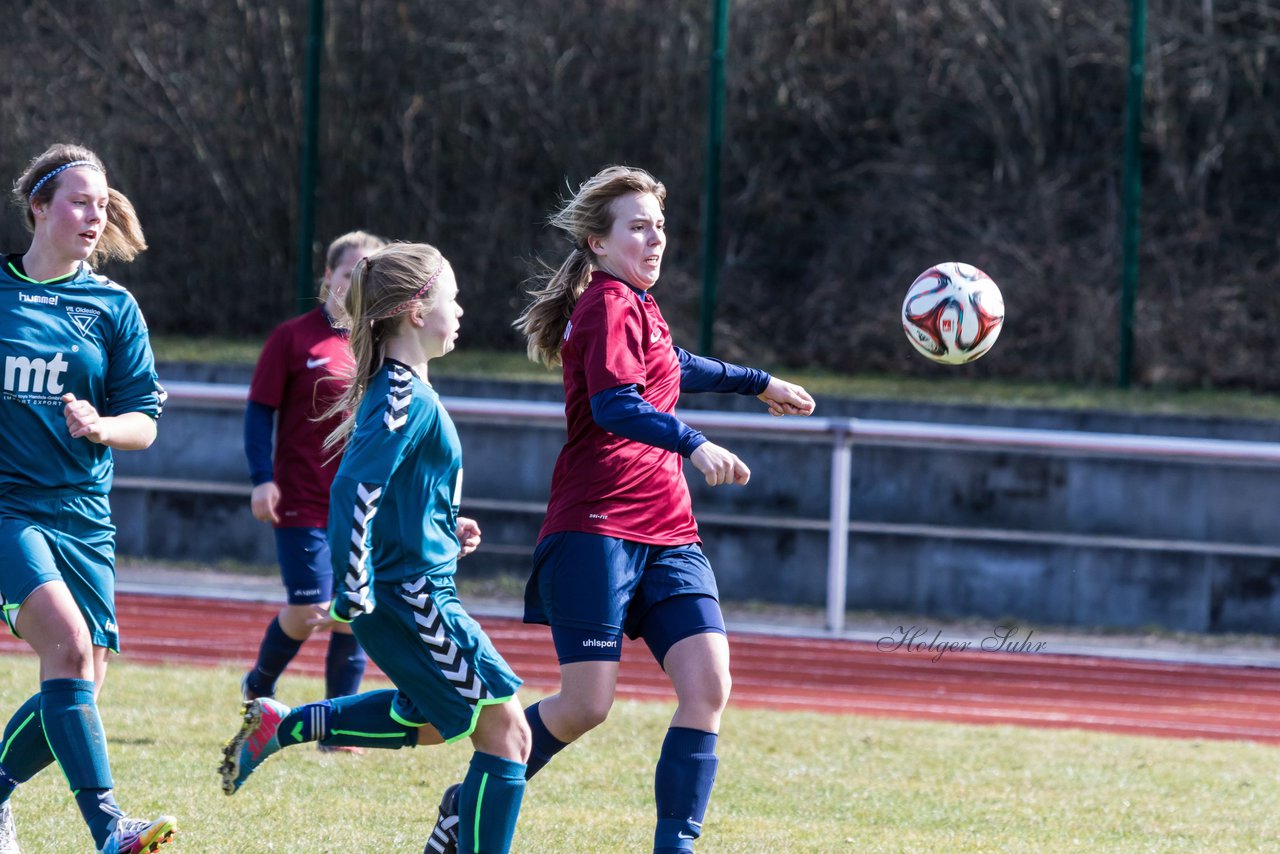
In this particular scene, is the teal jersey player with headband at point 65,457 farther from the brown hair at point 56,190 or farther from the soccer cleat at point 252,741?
the soccer cleat at point 252,741

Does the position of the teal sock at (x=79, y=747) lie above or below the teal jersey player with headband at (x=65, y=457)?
below

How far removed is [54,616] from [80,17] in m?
12.6

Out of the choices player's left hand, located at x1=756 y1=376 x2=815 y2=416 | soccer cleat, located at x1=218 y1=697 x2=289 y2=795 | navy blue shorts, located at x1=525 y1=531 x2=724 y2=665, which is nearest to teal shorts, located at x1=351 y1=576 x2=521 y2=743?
navy blue shorts, located at x1=525 y1=531 x2=724 y2=665

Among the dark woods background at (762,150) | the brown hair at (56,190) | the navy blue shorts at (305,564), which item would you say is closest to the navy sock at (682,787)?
the brown hair at (56,190)

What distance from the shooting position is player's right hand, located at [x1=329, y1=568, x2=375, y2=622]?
3.63 metres

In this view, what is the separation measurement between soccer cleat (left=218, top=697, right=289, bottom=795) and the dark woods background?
29.3 feet

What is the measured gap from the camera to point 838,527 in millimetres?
9328

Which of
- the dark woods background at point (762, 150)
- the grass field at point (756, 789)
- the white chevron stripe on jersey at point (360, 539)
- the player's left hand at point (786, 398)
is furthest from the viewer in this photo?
the dark woods background at point (762, 150)

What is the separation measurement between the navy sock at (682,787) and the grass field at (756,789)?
63cm

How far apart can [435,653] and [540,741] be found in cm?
66

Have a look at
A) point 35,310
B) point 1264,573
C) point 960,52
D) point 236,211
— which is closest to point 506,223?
point 236,211

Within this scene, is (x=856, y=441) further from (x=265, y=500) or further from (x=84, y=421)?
(x=84, y=421)

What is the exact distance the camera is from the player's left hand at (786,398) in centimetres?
475

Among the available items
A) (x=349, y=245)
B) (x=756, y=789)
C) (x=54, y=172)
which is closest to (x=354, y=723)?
(x=54, y=172)
